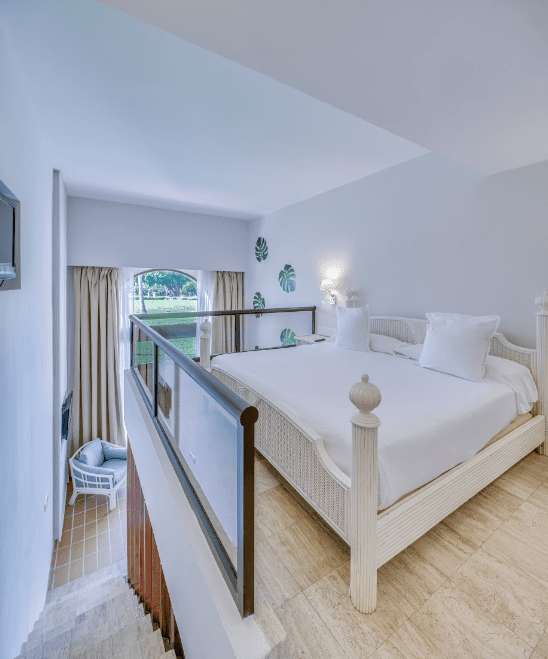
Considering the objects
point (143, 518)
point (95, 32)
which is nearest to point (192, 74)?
point (95, 32)

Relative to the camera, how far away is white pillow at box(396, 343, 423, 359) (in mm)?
2627

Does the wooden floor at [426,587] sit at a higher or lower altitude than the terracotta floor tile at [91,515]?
higher

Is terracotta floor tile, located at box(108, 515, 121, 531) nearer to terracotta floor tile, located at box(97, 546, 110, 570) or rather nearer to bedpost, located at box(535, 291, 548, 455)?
terracotta floor tile, located at box(97, 546, 110, 570)

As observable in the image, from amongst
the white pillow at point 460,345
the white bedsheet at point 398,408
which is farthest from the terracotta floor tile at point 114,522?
the white pillow at point 460,345

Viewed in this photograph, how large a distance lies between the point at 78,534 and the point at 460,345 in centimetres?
444

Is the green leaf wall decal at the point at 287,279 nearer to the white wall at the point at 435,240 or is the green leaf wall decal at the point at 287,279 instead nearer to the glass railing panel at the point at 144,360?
the white wall at the point at 435,240

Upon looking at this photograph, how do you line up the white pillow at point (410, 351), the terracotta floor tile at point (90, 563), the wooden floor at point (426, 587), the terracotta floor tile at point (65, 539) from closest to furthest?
the wooden floor at point (426, 587)
the white pillow at point (410, 351)
the terracotta floor tile at point (90, 563)
the terracotta floor tile at point (65, 539)

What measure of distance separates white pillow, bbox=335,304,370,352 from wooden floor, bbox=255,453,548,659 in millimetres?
1571

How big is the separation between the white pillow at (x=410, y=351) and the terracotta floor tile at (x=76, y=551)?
12.8ft

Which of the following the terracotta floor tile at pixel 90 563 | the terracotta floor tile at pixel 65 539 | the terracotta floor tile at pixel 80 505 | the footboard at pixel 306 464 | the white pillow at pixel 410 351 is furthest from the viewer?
the terracotta floor tile at pixel 80 505

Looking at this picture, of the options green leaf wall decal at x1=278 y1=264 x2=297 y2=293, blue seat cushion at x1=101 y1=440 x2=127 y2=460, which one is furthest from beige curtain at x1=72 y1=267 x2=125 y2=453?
green leaf wall decal at x1=278 y1=264 x2=297 y2=293

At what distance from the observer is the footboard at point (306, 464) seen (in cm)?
123

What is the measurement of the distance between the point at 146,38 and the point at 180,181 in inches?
84.2

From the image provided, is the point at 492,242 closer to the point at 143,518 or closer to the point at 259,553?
the point at 259,553
